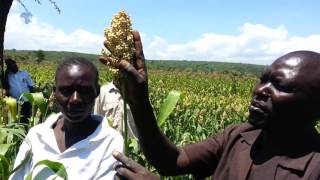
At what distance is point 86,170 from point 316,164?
0.81m

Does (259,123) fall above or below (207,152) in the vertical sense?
above

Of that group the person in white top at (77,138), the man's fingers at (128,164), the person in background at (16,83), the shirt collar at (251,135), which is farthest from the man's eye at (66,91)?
the person in background at (16,83)

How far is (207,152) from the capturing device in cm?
182

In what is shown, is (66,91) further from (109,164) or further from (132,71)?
(132,71)

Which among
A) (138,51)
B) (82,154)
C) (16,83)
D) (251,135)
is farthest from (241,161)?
(16,83)

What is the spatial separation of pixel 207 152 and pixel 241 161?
0.18m

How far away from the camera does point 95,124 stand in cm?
209

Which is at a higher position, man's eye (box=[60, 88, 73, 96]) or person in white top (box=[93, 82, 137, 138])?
man's eye (box=[60, 88, 73, 96])

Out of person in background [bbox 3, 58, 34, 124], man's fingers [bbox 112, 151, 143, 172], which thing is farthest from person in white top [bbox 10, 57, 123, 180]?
person in background [bbox 3, 58, 34, 124]

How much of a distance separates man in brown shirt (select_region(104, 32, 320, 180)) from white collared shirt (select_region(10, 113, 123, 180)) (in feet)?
1.04

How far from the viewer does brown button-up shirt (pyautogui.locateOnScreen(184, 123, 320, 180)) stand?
154 cm

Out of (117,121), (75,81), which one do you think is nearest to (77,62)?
(75,81)

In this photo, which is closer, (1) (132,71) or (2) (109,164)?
(1) (132,71)

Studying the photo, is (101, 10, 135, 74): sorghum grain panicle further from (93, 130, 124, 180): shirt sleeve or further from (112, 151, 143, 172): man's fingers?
(93, 130, 124, 180): shirt sleeve
